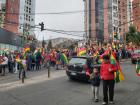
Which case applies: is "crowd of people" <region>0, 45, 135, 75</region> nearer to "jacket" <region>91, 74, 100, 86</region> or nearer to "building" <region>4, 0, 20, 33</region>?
"jacket" <region>91, 74, 100, 86</region>

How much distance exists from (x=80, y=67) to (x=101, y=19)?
95463mm

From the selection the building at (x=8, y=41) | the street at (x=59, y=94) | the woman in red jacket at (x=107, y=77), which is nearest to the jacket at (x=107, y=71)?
the woman in red jacket at (x=107, y=77)

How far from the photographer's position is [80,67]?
615 inches

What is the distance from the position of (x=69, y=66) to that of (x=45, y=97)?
518 cm

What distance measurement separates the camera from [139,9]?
111 metres

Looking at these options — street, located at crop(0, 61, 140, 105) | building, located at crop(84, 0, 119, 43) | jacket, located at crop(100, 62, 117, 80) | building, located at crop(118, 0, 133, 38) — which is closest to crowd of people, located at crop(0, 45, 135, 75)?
street, located at crop(0, 61, 140, 105)

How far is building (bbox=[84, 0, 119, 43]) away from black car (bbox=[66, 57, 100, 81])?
285 ft

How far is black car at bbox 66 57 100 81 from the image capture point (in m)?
15.4

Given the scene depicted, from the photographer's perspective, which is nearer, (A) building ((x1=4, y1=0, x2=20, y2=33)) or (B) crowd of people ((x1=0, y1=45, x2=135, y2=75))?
(B) crowd of people ((x1=0, y1=45, x2=135, y2=75))

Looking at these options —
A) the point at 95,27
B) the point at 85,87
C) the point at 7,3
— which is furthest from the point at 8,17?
the point at 85,87

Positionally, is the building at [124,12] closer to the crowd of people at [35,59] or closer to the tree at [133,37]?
the tree at [133,37]

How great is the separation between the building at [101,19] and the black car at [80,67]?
86.9 m

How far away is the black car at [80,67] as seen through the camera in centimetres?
1541

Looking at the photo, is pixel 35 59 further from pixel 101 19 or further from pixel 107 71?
pixel 101 19
